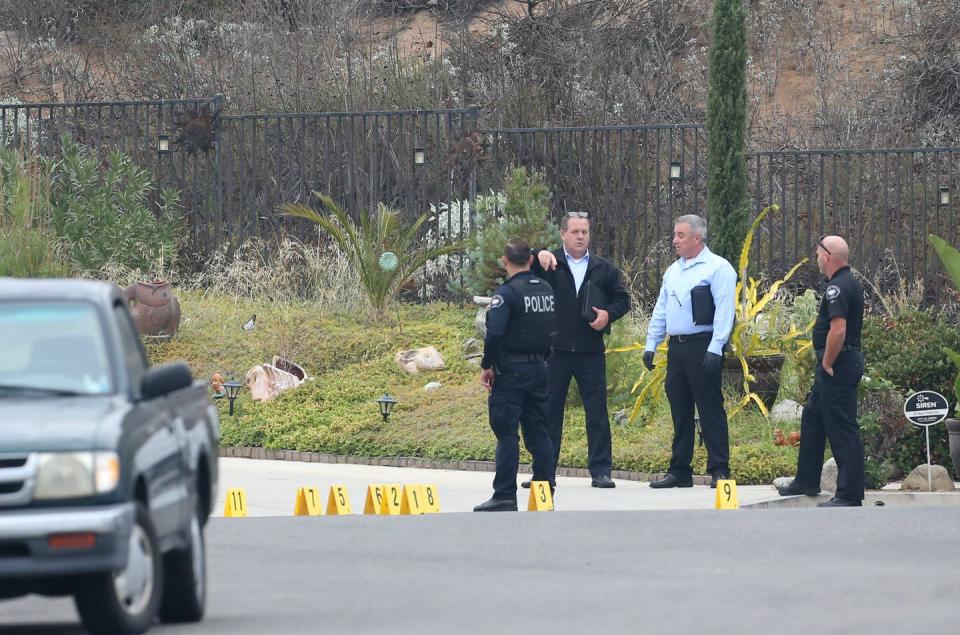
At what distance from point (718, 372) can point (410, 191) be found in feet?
34.4

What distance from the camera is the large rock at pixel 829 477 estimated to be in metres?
14.0

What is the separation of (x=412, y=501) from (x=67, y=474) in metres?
6.05

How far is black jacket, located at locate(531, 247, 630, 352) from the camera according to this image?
1371cm

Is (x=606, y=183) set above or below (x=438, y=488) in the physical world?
above

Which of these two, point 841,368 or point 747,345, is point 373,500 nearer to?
point 841,368

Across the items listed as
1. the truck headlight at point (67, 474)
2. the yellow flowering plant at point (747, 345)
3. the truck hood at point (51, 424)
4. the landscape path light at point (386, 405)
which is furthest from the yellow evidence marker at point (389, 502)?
the truck headlight at point (67, 474)

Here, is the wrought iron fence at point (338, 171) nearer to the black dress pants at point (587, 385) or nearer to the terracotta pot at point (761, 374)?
the terracotta pot at point (761, 374)

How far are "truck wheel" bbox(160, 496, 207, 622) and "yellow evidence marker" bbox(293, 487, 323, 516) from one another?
484 cm

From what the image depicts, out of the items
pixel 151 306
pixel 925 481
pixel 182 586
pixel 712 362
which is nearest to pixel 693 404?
pixel 712 362

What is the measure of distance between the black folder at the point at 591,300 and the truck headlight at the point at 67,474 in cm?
744

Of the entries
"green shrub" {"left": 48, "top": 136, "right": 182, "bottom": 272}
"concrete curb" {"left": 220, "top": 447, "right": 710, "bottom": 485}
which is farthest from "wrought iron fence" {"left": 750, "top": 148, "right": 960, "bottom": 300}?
"green shrub" {"left": 48, "top": 136, "right": 182, "bottom": 272}

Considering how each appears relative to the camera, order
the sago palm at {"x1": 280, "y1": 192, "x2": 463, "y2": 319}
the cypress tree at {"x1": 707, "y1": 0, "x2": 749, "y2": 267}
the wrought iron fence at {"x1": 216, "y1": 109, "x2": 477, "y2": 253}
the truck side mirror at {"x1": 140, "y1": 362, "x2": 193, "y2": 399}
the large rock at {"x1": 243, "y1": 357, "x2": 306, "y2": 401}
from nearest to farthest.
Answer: the truck side mirror at {"x1": 140, "y1": 362, "x2": 193, "y2": 399} → the cypress tree at {"x1": 707, "y1": 0, "x2": 749, "y2": 267} → the large rock at {"x1": 243, "y1": 357, "x2": 306, "y2": 401} → the sago palm at {"x1": 280, "y1": 192, "x2": 463, "y2": 319} → the wrought iron fence at {"x1": 216, "y1": 109, "x2": 477, "y2": 253}

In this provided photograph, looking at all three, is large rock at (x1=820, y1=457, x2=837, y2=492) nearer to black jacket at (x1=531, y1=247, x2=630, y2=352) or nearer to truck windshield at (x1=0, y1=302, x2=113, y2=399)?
Answer: black jacket at (x1=531, y1=247, x2=630, y2=352)

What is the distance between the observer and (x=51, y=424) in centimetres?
662
